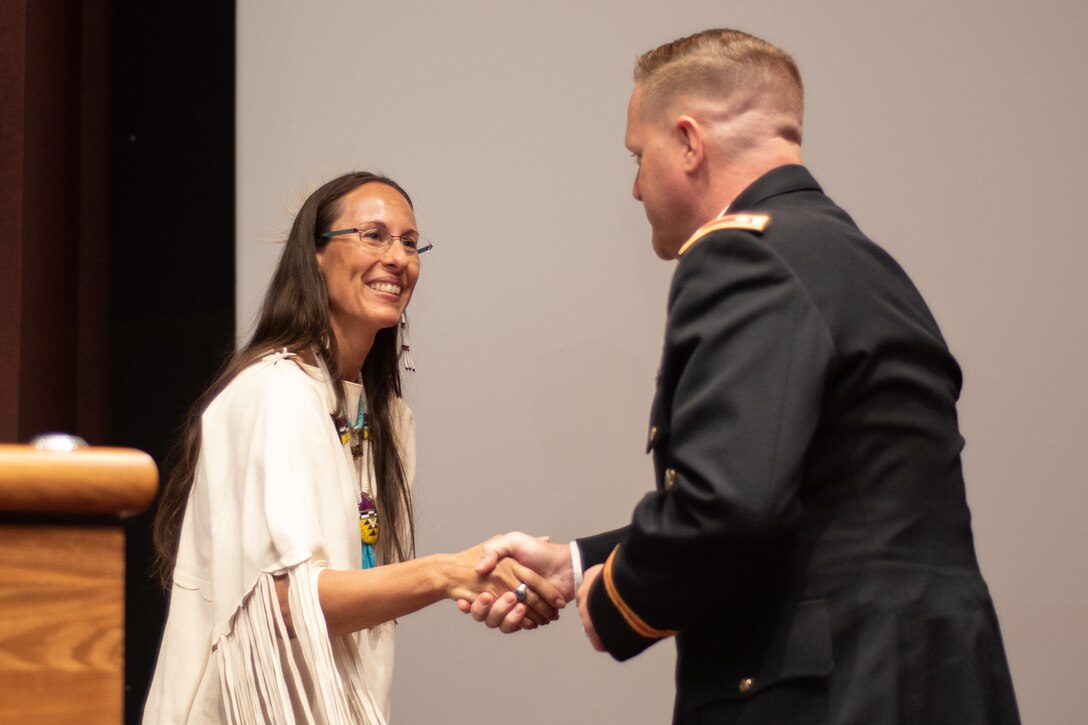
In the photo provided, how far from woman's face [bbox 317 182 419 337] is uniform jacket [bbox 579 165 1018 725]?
102 cm

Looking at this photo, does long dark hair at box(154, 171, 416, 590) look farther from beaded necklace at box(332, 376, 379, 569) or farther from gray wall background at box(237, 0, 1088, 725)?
gray wall background at box(237, 0, 1088, 725)

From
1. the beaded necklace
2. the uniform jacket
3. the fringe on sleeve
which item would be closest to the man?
the uniform jacket

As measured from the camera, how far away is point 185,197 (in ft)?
10.0

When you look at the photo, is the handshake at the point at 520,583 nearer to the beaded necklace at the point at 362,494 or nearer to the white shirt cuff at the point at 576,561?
the white shirt cuff at the point at 576,561

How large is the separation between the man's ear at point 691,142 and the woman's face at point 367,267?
88cm

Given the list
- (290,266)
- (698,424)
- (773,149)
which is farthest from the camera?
(290,266)

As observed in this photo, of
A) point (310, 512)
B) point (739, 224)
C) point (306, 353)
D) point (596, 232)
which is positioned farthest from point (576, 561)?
point (596, 232)

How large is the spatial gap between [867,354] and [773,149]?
36 cm

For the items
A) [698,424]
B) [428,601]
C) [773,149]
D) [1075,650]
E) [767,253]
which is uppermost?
[773,149]

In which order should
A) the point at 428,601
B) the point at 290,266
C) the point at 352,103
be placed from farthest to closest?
the point at 352,103 < the point at 290,266 < the point at 428,601

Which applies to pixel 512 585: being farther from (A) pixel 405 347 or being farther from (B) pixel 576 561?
(A) pixel 405 347

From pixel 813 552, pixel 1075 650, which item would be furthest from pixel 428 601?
pixel 1075 650

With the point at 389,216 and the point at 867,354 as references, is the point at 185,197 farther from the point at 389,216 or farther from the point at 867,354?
the point at 867,354

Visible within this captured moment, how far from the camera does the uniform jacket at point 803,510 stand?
1261mm
